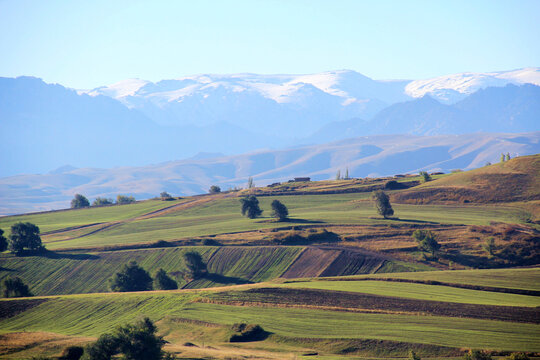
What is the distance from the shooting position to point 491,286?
87.2 meters

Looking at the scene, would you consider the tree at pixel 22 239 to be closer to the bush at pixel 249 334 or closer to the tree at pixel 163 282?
the tree at pixel 163 282

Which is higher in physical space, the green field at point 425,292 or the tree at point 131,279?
the tree at point 131,279

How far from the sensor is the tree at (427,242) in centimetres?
11194

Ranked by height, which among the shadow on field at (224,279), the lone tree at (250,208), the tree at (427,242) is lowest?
the shadow on field at (224,279)

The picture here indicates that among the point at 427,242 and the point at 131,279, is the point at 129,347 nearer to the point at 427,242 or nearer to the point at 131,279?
the point at 131,279

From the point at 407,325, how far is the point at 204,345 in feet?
87.2

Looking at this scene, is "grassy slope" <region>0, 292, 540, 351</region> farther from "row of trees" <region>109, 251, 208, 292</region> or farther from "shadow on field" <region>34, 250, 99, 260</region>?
"shadow on field" <region>34, 250, 99, 260</region>

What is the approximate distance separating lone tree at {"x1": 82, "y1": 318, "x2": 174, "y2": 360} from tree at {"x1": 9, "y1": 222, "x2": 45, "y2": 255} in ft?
261

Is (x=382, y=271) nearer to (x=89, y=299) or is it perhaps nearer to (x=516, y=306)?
(x=516, y=306)

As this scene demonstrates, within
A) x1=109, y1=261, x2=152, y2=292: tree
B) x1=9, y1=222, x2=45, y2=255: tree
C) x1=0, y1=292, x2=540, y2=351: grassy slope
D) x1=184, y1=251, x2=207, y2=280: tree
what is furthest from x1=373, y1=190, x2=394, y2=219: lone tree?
x1=9, y1=222, x2=45, y2=255: tree

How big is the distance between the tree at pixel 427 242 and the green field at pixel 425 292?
22027 millimetres

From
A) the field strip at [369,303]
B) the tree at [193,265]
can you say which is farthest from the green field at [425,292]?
the tree at [193,265]

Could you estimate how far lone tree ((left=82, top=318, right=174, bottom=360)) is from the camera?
208 ft

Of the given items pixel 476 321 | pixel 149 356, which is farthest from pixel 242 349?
pixel 476 321
